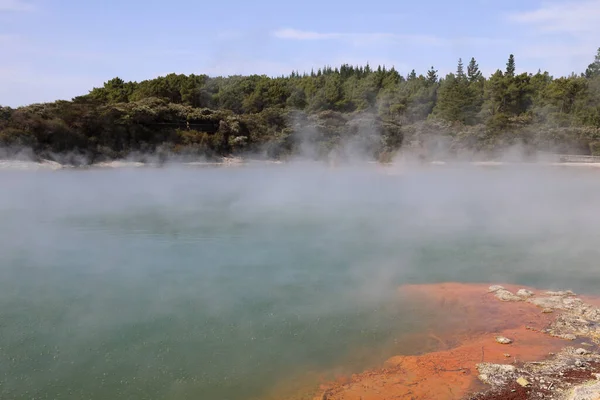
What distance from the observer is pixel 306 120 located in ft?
93.5

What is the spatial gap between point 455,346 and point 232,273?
10.5 feet

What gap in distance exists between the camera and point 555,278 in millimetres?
6953

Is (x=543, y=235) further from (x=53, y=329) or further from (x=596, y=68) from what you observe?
(x=596, y=68)

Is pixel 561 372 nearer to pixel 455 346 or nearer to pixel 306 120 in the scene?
pixel 455 346

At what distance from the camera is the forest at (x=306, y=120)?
68.7 ft

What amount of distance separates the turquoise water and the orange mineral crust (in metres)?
0.22

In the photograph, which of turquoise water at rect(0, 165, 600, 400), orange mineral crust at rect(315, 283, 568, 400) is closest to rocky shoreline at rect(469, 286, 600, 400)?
orange mineral crust at rect(315, 283, 568, 400)

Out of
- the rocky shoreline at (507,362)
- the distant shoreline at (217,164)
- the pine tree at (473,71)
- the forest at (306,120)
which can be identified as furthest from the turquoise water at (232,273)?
the pine tree at (473,71)

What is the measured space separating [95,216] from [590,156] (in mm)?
25248

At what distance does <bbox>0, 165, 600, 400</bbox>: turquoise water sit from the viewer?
4.38m

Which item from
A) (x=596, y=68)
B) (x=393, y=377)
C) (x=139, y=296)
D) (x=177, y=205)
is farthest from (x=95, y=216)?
(x=596, y=68)

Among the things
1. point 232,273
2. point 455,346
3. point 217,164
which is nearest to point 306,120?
point 217,164

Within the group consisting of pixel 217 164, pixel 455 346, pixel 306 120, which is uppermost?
pixel 306 120

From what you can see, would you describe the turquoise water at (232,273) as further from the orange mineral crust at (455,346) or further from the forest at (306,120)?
the forest at (306,120)
